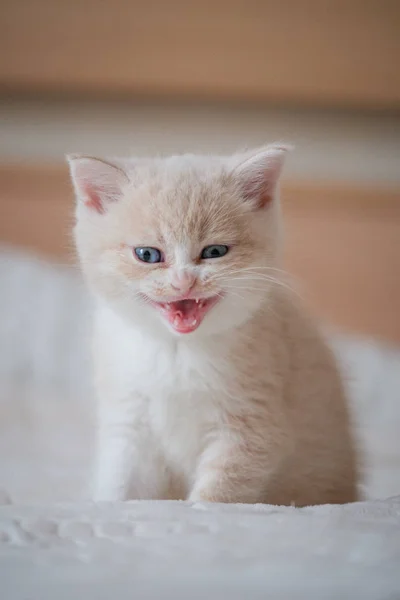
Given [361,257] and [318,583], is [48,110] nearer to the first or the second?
[361,257]

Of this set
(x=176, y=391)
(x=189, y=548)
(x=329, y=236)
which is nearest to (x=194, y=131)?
(x=329, y=236)

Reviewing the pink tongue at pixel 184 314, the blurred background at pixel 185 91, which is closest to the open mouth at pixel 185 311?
the pink tongue at pixel 184 314

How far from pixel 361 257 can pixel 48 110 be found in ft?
3.14

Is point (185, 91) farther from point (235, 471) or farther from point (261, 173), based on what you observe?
point (235, 471)

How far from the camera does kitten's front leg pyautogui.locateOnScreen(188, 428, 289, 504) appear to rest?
88cm

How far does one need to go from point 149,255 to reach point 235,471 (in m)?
0.30

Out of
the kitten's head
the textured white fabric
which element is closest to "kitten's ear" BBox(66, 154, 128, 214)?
the kitten's head

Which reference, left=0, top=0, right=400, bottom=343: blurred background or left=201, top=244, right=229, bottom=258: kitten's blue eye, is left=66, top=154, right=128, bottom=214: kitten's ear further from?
left=0, top=0, right=400, bottom=343: blurred background

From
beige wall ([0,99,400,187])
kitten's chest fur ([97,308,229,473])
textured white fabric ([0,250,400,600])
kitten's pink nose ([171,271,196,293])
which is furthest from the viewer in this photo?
beige wall ([0,99,400,187])

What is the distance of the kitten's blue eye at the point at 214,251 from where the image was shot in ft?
2.89

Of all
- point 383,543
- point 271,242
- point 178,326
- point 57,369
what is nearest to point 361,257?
point 57,369

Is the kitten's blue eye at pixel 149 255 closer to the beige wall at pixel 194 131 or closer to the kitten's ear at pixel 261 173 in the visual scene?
the kitten's ear at pixel 261 173

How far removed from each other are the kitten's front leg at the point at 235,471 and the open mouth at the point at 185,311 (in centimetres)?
17

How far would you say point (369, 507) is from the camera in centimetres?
78
